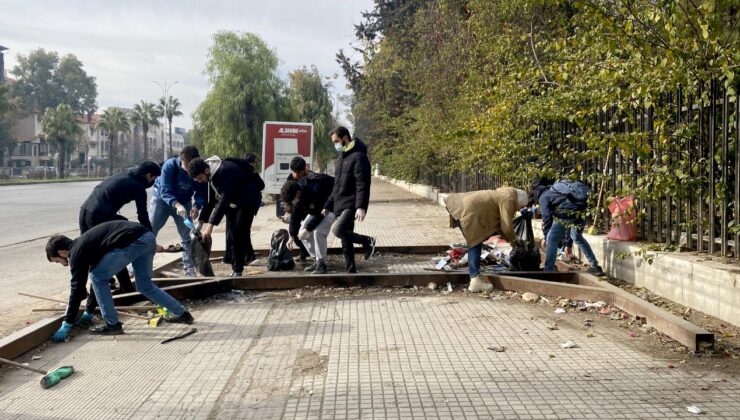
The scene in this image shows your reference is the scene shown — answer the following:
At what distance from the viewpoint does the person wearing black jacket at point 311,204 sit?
8.27m

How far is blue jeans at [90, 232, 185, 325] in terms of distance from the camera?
5.50 metres

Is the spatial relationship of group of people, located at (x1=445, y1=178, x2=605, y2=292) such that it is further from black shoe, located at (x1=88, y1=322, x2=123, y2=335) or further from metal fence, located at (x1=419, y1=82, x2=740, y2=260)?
black shoe, located at (x1=88, y1=322, x2=123, y2=335)

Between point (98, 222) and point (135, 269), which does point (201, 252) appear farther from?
point (135, 269)

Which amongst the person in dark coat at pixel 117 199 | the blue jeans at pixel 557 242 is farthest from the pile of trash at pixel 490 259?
the person in dark coat at pixel 117 199

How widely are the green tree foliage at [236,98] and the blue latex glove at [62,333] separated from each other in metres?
22.9

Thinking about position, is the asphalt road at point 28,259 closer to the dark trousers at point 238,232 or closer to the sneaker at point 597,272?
the dark trousers at point 238,232

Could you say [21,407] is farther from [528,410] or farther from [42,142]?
[42,142]

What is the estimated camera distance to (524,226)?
8828mm

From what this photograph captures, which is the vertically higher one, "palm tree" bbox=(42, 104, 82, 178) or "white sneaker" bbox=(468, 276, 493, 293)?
"palm tree" bbox=(42, 104, 82, 178)

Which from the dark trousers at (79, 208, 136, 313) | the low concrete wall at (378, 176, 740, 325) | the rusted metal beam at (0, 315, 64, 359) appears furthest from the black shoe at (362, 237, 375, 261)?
the rusted metal beam at (0, 315, 64, 359)

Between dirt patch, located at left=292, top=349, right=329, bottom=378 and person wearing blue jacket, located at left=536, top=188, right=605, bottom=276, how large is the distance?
3.89 meters

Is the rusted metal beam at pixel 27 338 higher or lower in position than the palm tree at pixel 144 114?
lower

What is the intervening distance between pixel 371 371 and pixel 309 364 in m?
0.50

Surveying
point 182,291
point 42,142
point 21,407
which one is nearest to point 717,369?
point 21,407
